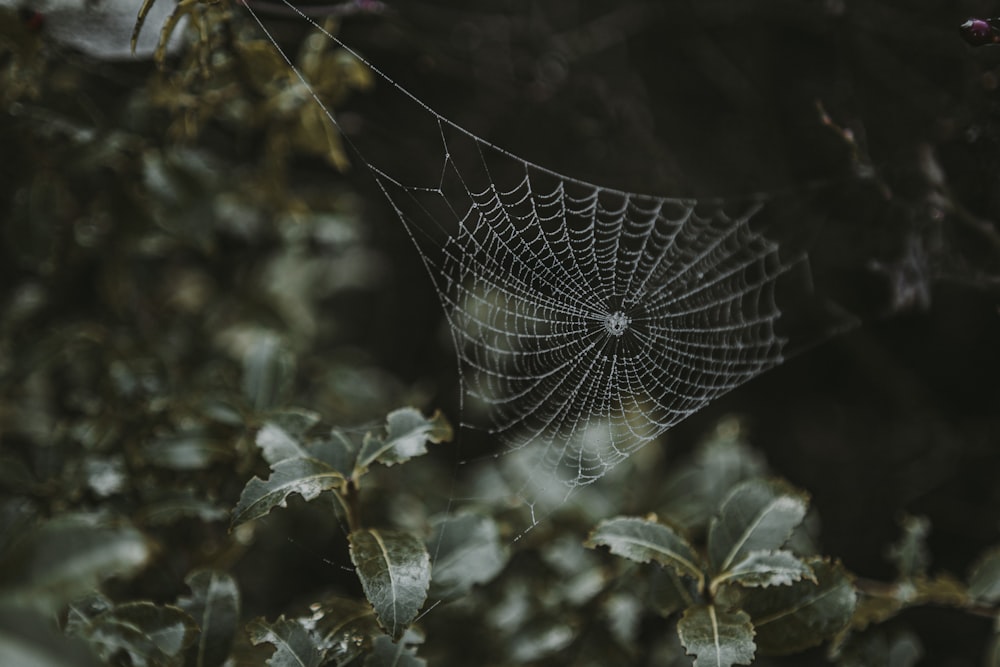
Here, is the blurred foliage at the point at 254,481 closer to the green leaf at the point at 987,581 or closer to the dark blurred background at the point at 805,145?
the green leaf at the point at 987,581

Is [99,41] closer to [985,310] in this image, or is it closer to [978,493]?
[985,310]

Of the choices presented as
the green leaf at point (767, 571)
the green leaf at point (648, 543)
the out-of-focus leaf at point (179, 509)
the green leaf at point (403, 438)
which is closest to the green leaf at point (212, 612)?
the out-of-focus leaf at point (179, 509)

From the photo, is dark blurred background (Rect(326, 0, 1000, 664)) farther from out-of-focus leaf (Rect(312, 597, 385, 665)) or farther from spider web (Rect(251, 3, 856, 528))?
out-of-focus leaf (Rect(312, 597, 385, 665))

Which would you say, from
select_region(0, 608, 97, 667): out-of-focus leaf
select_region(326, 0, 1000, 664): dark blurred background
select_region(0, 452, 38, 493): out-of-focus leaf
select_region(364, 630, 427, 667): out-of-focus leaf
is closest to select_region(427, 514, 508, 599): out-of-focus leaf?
select_region(364, 630, 427, 667): out-of-focus leaf

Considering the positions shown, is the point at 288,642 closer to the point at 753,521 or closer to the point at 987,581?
the point at 753,521

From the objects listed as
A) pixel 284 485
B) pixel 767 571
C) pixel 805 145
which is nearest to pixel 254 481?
pixel 284 485

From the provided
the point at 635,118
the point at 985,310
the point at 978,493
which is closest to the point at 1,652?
the point at 635,118
